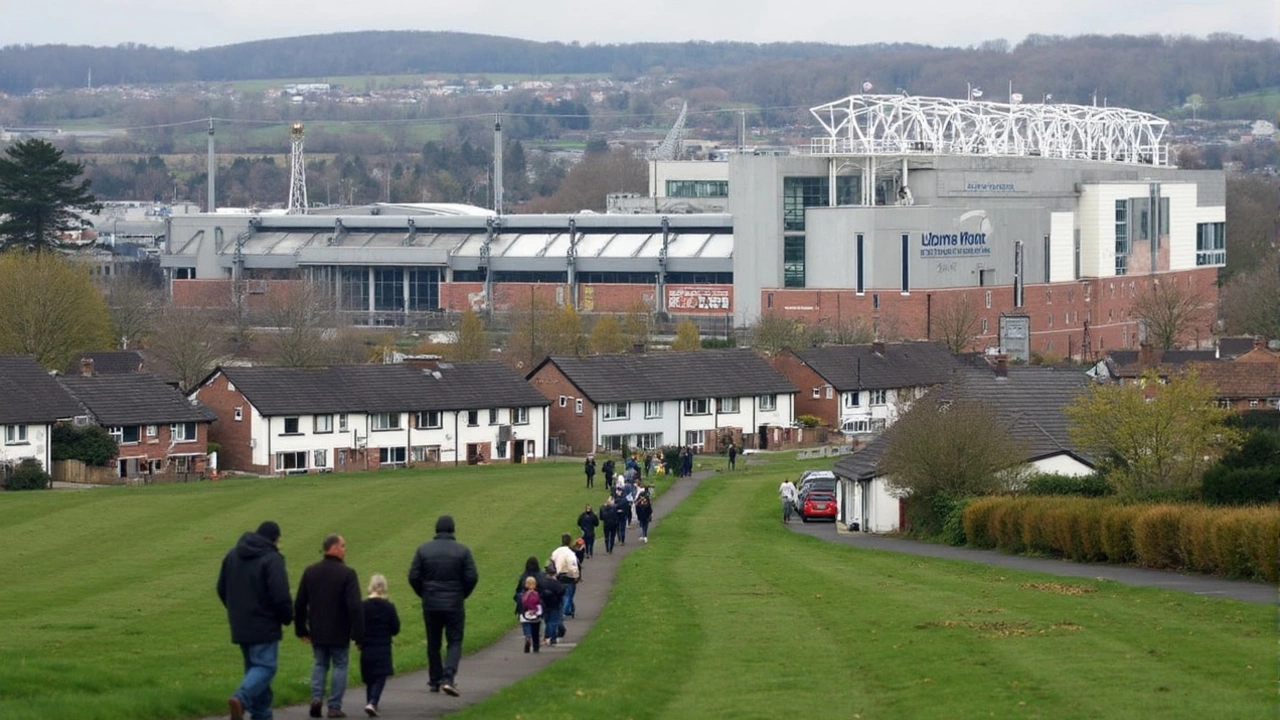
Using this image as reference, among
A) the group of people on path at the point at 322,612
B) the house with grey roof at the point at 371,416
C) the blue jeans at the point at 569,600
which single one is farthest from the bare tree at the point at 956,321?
the group of people on path at the point at 322,612

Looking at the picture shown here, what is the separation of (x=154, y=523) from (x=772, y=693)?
34196 mm

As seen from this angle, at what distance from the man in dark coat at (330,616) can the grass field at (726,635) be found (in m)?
1.31

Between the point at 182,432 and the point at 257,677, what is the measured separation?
57.8 meters

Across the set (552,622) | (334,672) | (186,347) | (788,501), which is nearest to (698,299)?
(186,347)

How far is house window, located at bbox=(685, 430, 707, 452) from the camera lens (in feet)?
291

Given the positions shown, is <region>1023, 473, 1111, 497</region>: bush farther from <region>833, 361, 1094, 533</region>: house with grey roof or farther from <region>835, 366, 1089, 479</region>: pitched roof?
<region>835, 366, 1089, 479</region>: pitched roof

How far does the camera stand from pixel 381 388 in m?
80.2

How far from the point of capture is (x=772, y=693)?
20391 mm

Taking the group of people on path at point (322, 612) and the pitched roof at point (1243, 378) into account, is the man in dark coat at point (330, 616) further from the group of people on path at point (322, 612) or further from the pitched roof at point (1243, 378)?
the pitched roof at point (1243, 378)

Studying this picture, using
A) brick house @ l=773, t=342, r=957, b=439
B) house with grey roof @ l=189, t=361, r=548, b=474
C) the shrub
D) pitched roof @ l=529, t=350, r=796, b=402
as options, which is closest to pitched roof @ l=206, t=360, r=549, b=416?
house with grey roof @ l=189, t=361, r=548, b=474

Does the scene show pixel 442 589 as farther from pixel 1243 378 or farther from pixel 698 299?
pixel 698 299

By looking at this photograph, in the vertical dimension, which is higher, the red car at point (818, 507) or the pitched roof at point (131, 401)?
the pitched roof at point (131, 401)

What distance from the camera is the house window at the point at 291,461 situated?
250 feet

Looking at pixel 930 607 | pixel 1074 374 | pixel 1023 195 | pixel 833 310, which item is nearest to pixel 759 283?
pixel 833 310
